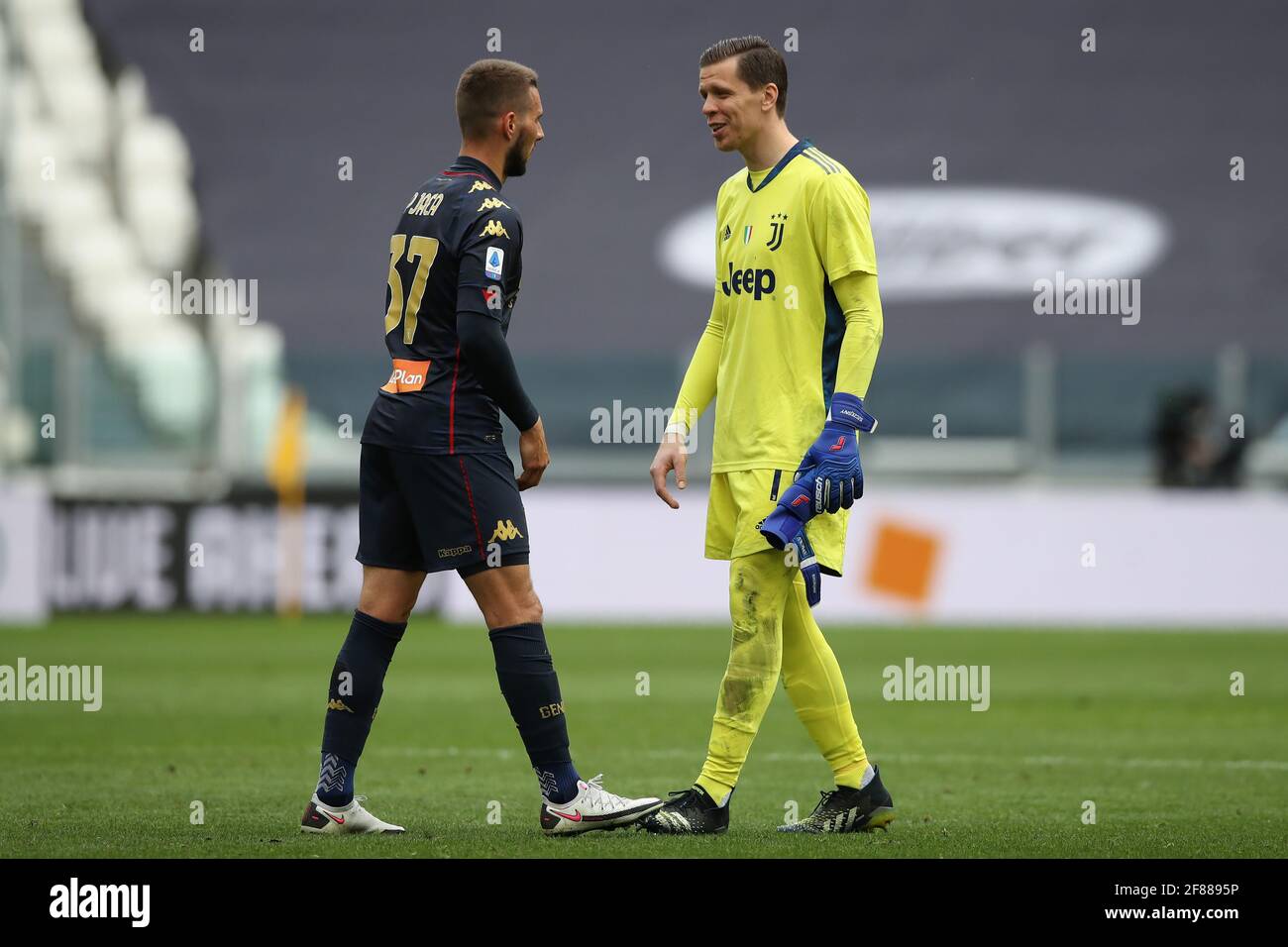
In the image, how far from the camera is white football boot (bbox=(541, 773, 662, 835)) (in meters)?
4.97

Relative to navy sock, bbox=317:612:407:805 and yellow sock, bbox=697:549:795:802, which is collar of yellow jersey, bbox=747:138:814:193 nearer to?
yellow sock, bbox=697:549:795:802

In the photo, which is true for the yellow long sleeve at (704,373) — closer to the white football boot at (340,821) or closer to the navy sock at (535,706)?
the navy sock at (535,706)

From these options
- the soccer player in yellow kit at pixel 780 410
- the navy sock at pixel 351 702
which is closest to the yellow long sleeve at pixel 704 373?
the soccer player in yellow kit at pixel 780 410

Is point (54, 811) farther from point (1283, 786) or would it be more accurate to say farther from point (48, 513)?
point (48, 513)

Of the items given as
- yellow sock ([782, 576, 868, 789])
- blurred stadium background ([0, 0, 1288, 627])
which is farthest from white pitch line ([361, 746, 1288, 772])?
blurred stadium background ([0, 0, 1288, 627])

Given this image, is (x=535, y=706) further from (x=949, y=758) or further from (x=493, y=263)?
(x=949, y=758)

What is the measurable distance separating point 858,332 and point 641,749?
116 inches

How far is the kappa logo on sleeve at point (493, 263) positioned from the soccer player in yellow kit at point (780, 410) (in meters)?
0.74

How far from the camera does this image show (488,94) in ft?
16.6

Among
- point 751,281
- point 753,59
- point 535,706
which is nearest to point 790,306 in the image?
point 751,281

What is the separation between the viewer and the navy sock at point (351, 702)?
16.5 ft
